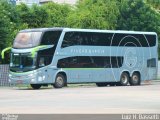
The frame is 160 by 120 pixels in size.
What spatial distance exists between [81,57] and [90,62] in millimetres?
1049

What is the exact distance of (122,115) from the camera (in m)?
16.0

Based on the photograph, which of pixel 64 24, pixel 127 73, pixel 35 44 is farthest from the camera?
pixel 64 24

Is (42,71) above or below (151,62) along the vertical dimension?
below

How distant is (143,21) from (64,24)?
26.5ft

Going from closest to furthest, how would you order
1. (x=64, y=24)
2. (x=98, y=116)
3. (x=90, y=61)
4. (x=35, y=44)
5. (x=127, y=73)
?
1. (x=98, y=116)
2. (x=35, y=44)
3. (x=90, y=61)
4. (x=127, y=73)
5. (x=64, y=24)

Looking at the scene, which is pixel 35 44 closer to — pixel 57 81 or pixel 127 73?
pixel 57 81

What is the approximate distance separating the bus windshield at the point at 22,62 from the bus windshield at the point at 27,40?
58cm

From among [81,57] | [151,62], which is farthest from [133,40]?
[81,57]

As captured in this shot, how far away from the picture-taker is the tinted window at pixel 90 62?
36406 millimetres

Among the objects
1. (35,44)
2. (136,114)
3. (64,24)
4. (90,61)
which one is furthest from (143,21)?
(136,114)

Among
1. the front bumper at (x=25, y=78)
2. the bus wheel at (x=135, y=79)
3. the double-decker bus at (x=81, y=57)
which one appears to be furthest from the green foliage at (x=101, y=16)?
the front bumper at (x=25, y=78)

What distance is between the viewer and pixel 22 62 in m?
35.2

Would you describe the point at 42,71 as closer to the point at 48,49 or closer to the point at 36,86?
the point at 48,49

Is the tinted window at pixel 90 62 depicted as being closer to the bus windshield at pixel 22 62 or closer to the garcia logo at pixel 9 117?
the bus windshield at pixel 22 62
